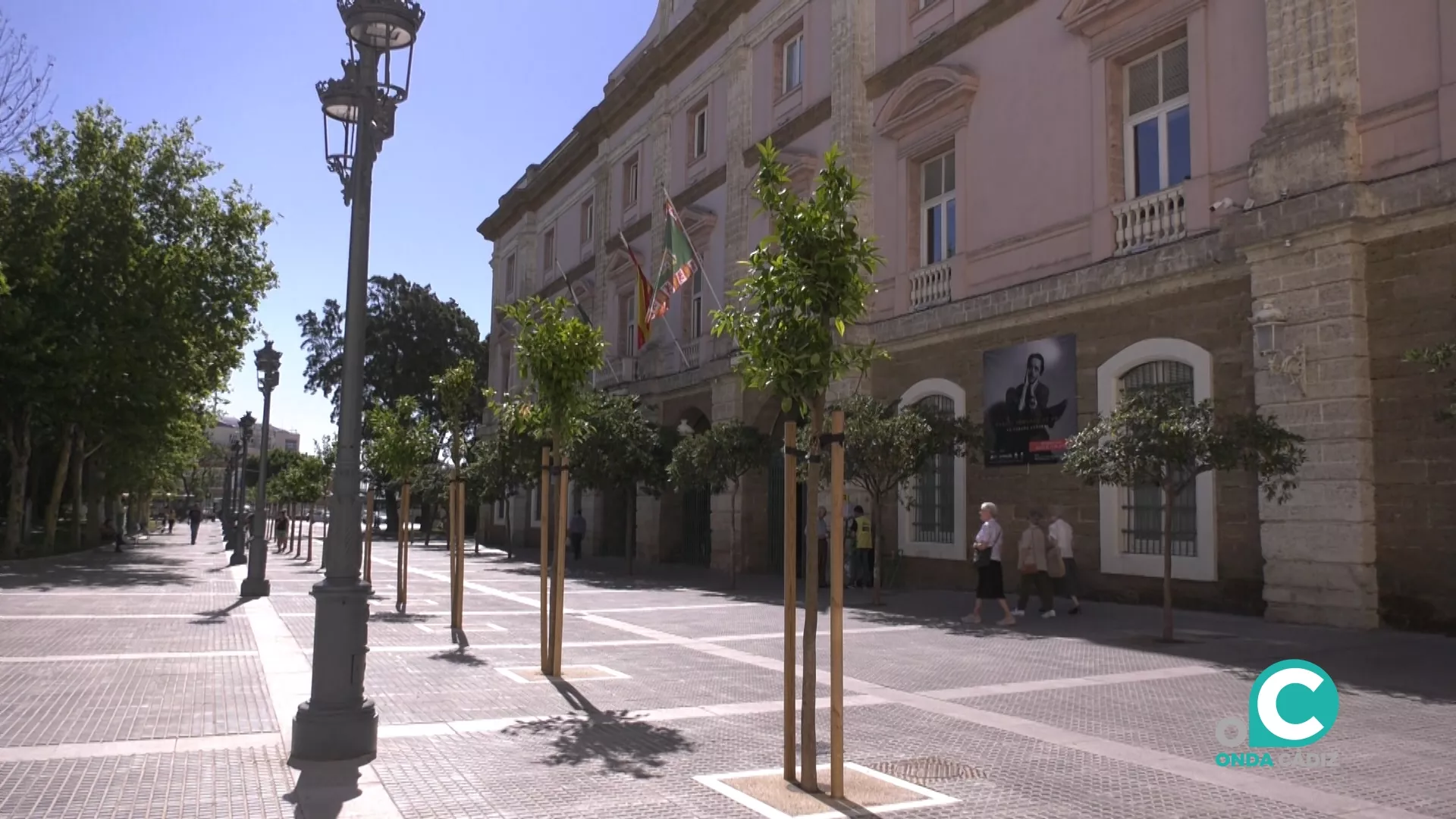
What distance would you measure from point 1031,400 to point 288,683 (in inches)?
499

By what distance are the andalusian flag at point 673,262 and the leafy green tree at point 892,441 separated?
844 centimetres

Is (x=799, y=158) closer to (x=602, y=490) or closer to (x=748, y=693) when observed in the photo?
(x=602, y=490)

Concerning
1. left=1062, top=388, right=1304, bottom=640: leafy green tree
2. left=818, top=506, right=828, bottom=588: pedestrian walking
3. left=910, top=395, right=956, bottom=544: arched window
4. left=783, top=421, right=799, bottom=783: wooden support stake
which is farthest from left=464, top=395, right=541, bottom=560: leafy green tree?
left=783, top=421, right=799, bottom=783: wooden support stake

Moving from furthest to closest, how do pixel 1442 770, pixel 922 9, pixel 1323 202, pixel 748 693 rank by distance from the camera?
pixel 922 9
pixel 1323 202
pixel 748 693
pixel 1442 770

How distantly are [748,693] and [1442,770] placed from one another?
507cm

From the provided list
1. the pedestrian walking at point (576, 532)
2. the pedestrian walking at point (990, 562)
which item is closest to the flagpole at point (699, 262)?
the pedestrian walking at point (576, 532)

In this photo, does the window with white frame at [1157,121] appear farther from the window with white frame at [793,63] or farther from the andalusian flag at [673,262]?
the andalusian flag at [673,262]

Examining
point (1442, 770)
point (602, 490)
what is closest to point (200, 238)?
point (602, 490)

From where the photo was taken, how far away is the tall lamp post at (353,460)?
22.1 ft

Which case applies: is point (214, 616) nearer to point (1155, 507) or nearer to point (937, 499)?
point (937, 499)

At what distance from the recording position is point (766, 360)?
6777mm

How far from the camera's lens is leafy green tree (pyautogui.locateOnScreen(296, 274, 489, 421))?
6166cm

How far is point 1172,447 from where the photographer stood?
12133mm

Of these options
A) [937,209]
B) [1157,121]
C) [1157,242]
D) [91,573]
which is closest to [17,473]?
[91,573]
